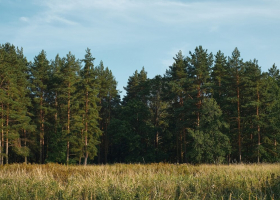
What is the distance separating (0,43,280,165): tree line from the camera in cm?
3594

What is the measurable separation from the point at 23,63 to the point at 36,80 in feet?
15.7

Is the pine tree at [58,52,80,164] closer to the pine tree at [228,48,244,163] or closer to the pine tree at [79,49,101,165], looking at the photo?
the pine tree at [79,49,101,165]

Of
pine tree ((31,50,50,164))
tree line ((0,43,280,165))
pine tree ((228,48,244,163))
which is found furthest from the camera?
pine tree ((31,50,50,164))

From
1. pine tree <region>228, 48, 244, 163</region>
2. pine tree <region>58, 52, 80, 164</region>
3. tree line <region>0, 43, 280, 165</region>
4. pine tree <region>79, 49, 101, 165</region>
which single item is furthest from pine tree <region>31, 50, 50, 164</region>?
pine tree <region>228, 48, 244, 163</region>

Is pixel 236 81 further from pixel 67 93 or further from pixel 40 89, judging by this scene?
pixel 40 89

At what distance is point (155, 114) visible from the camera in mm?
50531

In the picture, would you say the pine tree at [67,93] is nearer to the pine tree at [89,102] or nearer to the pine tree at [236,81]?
the pine tree at [89,102]

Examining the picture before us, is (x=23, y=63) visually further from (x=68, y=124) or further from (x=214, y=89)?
(x=214, y=89)

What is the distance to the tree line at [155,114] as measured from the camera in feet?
118

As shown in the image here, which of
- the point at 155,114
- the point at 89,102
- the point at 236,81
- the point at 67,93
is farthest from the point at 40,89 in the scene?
the point at 236,81

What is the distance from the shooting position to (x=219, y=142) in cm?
3475

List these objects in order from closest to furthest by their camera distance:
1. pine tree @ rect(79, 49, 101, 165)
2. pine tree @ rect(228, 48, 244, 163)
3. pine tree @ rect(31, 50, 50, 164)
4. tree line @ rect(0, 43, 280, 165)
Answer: tree line @ rect(0, 43, 280, 165), pine tree @ rect(228, 48, 244, 163), pine tree @ rect(79, 49, 101, 165), pine tree @ rect(31, 50, 50, 164)

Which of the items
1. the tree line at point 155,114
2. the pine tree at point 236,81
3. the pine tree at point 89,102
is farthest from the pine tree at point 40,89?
the pine tree at point 236,81

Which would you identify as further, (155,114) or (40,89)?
(155,114)
